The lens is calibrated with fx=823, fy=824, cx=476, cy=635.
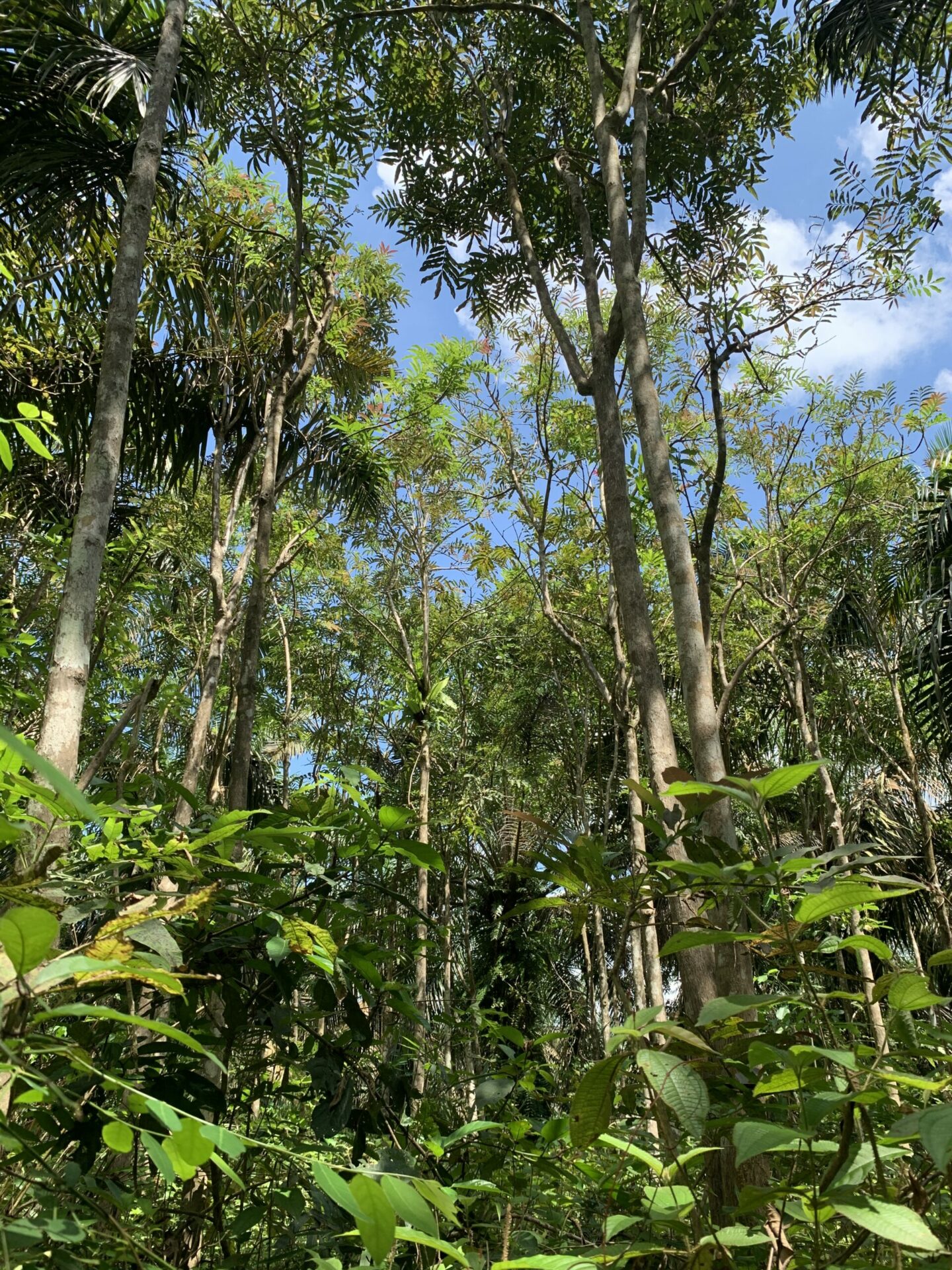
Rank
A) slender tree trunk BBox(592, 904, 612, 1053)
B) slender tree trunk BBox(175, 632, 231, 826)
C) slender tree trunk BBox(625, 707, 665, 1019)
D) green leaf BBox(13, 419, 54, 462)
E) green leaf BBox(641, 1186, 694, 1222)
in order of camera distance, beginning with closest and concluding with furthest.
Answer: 1. green leaf BBox(641, 1186, 694, 1222)
2. green leaf BBox(13, 419, 54, 462)
3. slender tree trunk BBox(592, 904, 612, 1053)
4. slender tree trunk BBox(175, 632, 231, 826)
5. slender tree trunk BBox(625, 707, 665, 1019)

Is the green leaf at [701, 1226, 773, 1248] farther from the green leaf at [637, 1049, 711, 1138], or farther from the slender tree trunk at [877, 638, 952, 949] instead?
the slender tree trunk at [877, 638, 952, 949]

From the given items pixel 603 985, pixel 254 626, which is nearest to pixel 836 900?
pixel 254 626

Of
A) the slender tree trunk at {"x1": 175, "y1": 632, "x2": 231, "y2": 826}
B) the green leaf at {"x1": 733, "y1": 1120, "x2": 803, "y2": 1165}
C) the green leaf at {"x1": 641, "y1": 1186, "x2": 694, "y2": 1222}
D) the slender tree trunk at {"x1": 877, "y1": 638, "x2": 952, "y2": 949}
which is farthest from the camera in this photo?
the slender tree trunk at {"x1": 877, "y1": 638, "x2": 952, "y2": 949}

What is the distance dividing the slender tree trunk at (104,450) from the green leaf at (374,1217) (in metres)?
1.66

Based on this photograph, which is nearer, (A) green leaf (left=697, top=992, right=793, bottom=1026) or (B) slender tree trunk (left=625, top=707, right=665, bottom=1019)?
(A) green leaf (left=697, top=992, right=793, bottom=1026)

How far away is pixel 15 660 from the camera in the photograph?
5461mm

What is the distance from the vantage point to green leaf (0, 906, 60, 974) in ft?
1.78

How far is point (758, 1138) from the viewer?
2.19 ft

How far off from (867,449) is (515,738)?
6.36 metres

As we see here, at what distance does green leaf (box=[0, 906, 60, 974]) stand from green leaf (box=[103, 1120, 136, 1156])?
17cm

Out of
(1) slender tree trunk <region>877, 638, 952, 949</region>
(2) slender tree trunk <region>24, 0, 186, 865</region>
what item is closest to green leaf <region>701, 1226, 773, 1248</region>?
(2) slender tree trunk <region>24, 0, 186, 865</region>

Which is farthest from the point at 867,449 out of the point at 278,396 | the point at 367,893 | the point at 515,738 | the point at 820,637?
the point at 367,893

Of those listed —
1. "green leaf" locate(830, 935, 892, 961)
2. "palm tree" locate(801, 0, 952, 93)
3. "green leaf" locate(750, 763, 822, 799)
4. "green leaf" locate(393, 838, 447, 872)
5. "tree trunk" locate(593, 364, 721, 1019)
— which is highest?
"palm tree" locate(801, 0, 952, 93)

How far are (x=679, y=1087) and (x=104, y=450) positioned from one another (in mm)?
2429
